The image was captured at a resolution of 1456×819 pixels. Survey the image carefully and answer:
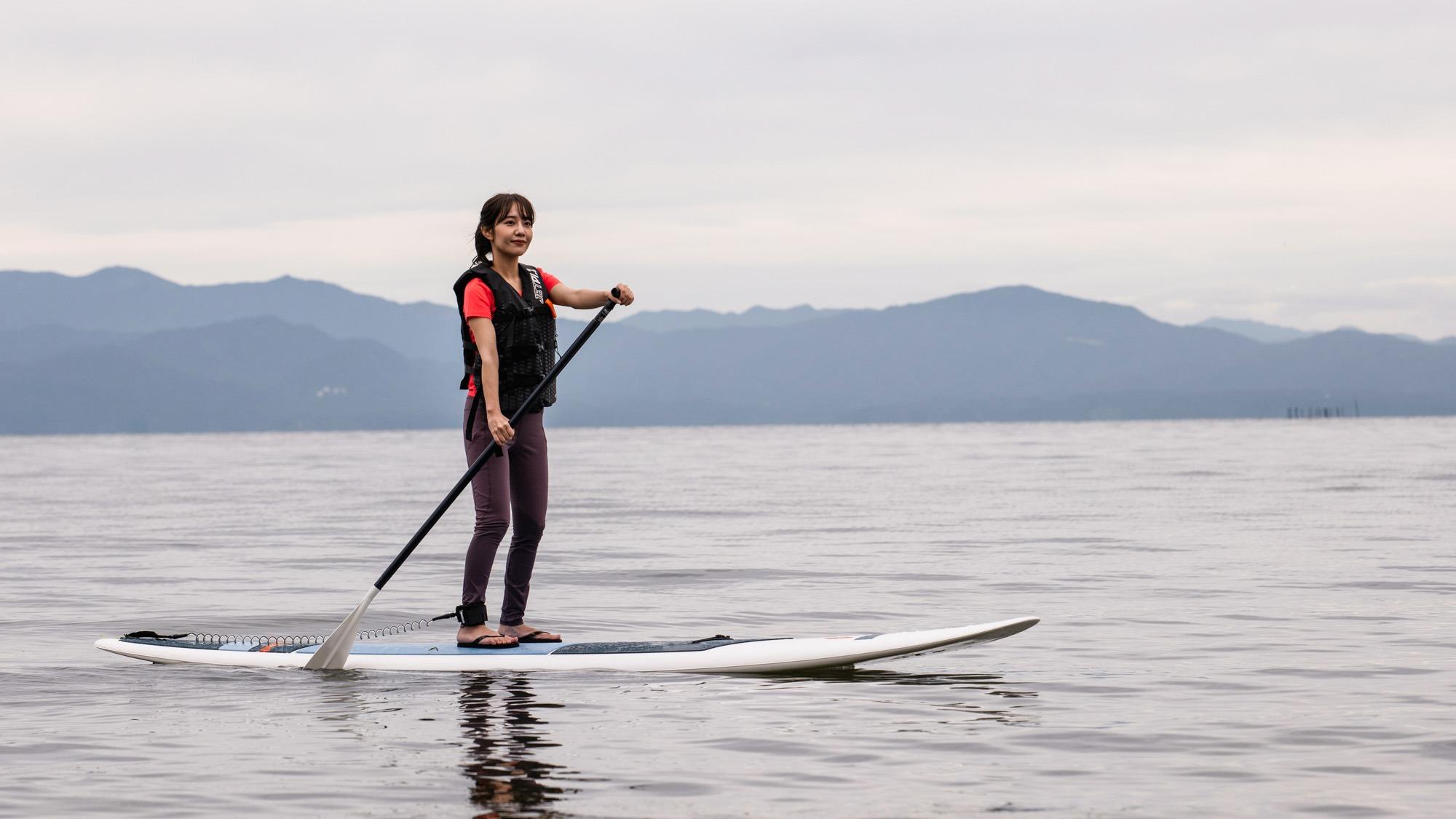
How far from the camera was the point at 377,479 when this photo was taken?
191ft

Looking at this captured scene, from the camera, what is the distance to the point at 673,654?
980 centimetres

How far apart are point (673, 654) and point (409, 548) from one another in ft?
5.76

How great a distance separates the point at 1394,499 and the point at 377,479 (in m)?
37.0

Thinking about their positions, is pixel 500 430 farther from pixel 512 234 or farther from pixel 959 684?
pixel 959 684

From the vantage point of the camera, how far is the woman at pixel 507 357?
9.20m

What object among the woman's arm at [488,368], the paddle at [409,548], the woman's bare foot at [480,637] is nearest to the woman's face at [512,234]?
the woman's arm at [488,368]

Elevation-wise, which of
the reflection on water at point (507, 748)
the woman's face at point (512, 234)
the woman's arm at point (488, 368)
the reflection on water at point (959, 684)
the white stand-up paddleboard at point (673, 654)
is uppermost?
the woman's face at point (512, 234)

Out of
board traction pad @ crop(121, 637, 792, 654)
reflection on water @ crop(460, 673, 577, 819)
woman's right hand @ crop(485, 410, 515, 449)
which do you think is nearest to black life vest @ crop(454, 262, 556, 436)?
woman's right hand @ crop(485, 410, 515, 449)

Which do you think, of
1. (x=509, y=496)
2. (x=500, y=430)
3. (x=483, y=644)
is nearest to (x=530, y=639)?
(x=483, y=644)

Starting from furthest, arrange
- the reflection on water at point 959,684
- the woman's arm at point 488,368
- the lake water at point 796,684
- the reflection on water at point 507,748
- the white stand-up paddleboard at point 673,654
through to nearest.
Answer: the white stand-up paddleboard at point 673,654
the woman's arm at point 488,368
the reflection on water at point 959,684
the lake water at point 796,684
the reflection on water at point 507,748

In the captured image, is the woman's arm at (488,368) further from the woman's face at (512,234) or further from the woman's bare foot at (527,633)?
the woman's bare foot at (527,633)

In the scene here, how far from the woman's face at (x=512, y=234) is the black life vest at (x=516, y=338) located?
16 cm

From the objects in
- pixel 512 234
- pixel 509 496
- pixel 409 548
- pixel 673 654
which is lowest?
pixel 673 654

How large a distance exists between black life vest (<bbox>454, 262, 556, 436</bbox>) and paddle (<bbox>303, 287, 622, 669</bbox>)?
10 cm
